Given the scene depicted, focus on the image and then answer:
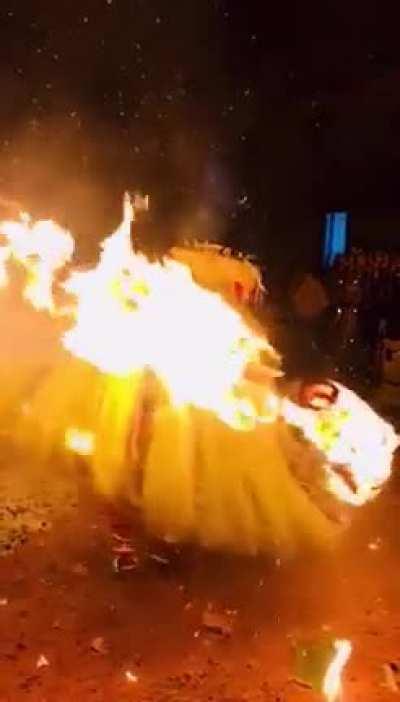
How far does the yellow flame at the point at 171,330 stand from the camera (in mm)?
6492

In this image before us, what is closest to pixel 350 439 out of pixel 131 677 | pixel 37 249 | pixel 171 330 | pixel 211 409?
pixel 211 409

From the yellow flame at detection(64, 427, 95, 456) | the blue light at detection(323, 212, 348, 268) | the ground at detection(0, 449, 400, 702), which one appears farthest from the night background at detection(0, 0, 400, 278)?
the ground at detection(0, 449, 400, 702)

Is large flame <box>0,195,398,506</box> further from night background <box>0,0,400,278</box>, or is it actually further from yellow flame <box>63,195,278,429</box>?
night background <box>0,0,400,278</box>

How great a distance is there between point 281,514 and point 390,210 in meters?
11.6

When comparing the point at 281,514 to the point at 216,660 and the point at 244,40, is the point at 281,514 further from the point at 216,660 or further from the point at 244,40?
the point at 244,40

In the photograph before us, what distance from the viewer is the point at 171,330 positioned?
6516 mm

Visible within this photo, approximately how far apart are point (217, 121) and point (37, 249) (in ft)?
38.0

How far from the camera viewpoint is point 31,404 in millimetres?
10672

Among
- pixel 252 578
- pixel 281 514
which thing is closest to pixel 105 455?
pixel 281 514

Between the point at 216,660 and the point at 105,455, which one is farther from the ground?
the point at 105,455

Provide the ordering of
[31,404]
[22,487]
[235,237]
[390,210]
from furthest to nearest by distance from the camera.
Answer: [235,237] < [390,210] < [31,404] < [22,487]

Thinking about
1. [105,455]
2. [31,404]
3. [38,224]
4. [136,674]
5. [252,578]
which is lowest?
[136,674]

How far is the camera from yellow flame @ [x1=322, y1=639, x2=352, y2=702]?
492cm

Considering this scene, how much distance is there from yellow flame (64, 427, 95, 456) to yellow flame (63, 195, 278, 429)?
1.70 metres
